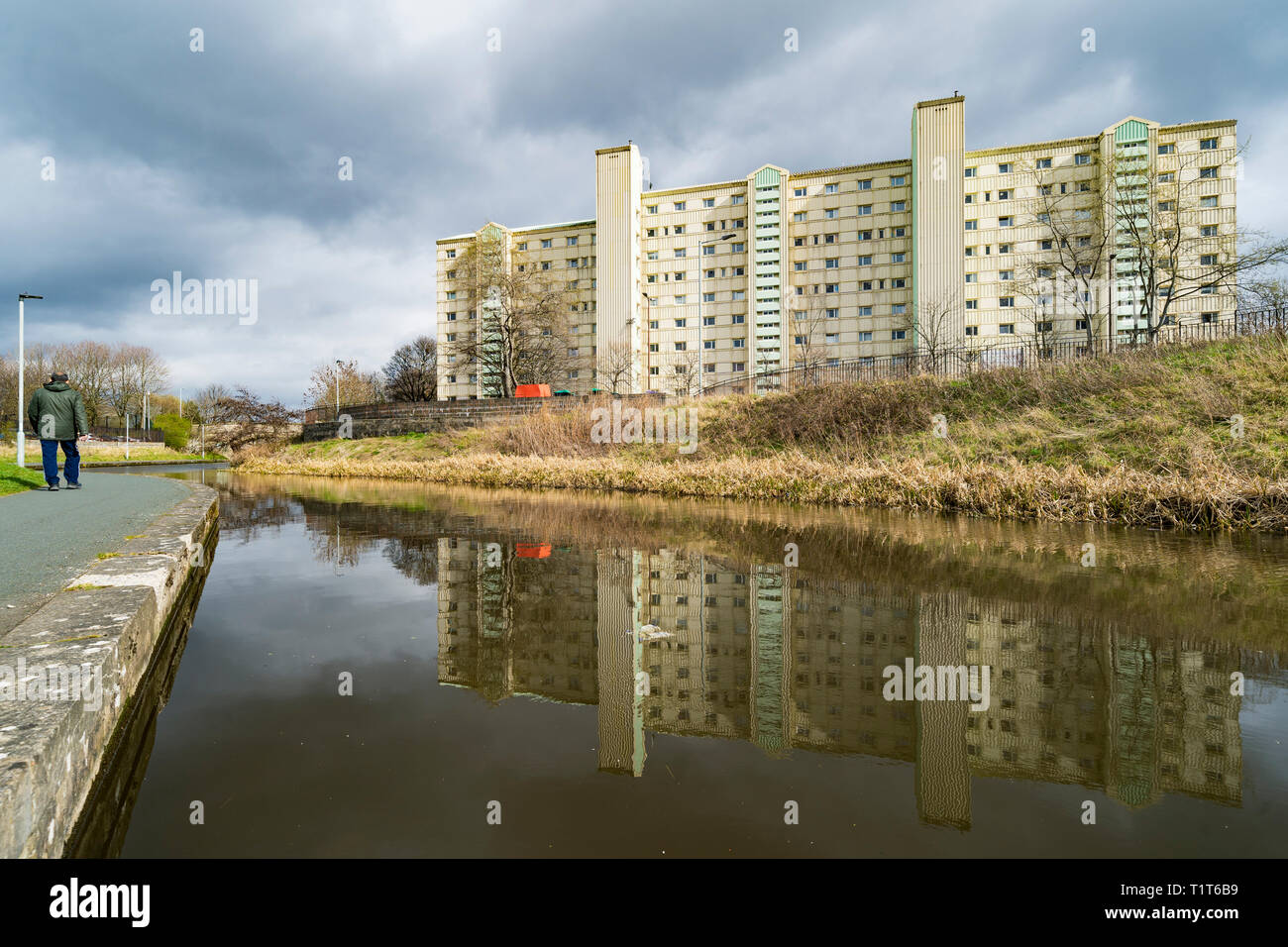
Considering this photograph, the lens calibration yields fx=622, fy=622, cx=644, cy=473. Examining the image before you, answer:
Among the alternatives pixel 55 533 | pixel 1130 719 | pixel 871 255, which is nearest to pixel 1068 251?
pixel 871 255

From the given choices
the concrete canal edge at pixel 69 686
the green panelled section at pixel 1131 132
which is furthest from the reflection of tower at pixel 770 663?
the green panelled section at pixel 1131 132

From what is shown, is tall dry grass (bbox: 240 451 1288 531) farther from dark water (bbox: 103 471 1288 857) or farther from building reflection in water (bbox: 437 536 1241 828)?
building reflection in water (bbox: 437 536 1241 828)

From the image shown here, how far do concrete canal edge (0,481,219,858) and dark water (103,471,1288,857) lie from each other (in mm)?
228

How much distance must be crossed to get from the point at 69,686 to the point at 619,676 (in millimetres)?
2500

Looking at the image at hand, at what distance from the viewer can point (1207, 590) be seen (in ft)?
18.5

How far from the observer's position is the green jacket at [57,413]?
11.9 meters

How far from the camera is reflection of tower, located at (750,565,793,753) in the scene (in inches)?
120

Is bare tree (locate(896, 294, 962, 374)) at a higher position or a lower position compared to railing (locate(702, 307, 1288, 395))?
higher

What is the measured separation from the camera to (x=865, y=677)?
365cm

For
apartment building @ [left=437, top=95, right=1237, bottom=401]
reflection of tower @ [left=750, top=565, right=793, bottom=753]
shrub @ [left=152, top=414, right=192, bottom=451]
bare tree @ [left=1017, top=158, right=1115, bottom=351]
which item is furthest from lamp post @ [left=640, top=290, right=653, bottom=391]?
reflection of tower @ [left=750, top=565, right=793, bottom=753]

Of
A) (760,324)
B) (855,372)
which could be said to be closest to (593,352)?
(760,324)
